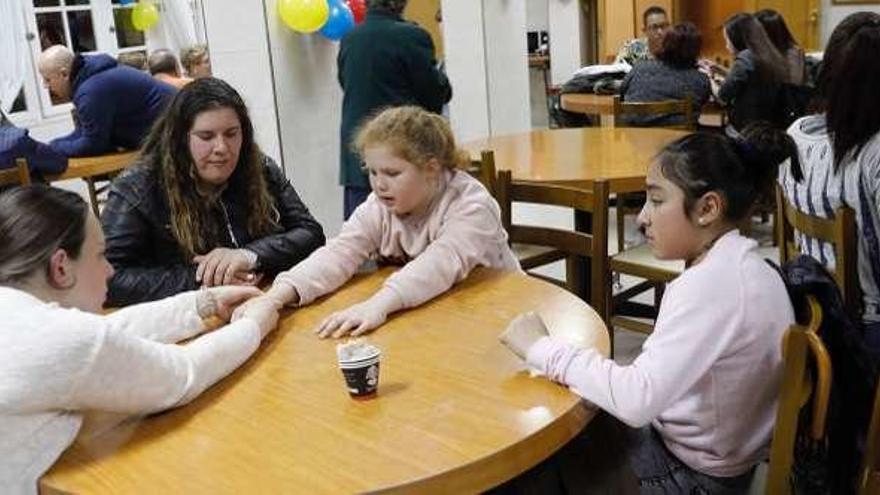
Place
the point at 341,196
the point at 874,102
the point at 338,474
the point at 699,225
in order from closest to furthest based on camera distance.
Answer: the point at 338,474, the point at 699,225, the point at 874,102, the point at 341,196

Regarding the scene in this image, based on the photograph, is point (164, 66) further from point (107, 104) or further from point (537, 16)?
point (537, 16)

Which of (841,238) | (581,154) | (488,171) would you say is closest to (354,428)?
(841,238)

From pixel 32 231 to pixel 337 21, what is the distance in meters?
3.42

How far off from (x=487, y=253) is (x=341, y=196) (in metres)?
2.92

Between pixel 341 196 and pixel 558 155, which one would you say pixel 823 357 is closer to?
pixel 558 155

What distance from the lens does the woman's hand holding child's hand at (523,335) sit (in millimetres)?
1416

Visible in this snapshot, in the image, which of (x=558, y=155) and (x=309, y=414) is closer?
(x=309, y=414)

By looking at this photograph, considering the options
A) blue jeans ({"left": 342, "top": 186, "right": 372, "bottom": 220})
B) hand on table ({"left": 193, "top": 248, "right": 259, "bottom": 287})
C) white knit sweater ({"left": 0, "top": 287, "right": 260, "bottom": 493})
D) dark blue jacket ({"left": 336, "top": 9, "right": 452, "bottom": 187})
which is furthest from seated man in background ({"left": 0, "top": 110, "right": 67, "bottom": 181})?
white knit sweater ({"left": 0, "top": 287, "right": 260, "bottom": 493})

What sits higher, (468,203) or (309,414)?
(468,203)

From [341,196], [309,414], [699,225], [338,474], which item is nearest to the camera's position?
[338,474]

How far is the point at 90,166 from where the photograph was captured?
3.52 meters

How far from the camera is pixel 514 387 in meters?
1.35

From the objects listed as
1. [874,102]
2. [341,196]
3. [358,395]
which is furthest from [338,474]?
[341,196]

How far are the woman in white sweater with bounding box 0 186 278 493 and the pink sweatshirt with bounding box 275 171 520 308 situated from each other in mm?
394
